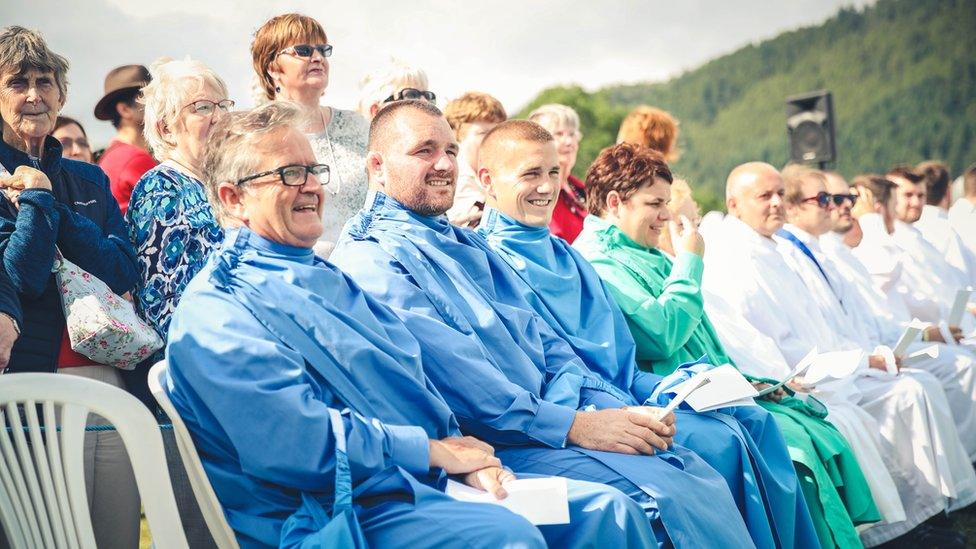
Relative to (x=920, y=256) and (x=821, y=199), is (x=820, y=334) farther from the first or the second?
(x=920, y=256)

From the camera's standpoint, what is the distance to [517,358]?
3676 millimetres

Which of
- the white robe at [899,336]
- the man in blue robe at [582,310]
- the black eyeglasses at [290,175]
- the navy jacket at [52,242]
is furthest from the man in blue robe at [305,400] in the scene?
the white robe at [899,336]

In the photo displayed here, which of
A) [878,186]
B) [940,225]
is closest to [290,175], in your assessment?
[878,186]

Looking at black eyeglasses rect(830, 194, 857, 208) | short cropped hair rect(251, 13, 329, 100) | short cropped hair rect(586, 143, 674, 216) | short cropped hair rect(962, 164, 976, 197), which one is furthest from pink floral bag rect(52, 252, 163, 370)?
short cropped hair rect(962, 164, 976, 197)

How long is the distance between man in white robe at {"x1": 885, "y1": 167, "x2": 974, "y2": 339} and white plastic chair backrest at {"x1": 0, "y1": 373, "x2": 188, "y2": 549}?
274 inches

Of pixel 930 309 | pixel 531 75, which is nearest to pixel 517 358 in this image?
pixel 930 309

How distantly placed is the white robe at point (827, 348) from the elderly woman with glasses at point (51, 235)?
3598 mm

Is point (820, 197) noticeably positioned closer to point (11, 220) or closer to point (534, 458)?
point (534, 458)

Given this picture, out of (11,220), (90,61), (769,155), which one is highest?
(90,61)

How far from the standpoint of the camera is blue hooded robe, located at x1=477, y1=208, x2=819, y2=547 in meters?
3.91

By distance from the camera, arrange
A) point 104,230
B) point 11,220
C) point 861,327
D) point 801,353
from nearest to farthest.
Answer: point 11,220 → point 104,230 → point 801,353 → point 861,327

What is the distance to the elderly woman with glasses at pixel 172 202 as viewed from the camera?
370cm

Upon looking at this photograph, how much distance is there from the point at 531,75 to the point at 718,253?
9.32 metres

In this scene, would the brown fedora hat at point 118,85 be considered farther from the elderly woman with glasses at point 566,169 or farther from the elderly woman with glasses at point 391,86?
the elderly woman with glasses at point 566,169
